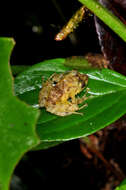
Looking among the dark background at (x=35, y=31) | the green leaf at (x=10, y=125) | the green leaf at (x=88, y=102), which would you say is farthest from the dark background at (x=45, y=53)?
the green leaf at (x=10, y=125)

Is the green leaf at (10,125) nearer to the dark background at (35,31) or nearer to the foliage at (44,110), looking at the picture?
the foliage at (44,110)

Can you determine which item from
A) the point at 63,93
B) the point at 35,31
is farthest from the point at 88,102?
the point at 35,31

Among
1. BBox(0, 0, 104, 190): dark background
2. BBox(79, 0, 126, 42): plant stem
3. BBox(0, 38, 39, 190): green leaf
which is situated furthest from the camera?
BBox(0, 0, 104, 190): dark background

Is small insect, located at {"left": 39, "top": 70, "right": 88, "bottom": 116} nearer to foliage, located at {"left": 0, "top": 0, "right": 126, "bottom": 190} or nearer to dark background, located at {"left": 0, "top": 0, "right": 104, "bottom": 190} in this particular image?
foliage, located at {"left": 0, "top": 0, "right": 126, "bottom": 190}

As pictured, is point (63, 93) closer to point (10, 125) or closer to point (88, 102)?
point (88, 102)

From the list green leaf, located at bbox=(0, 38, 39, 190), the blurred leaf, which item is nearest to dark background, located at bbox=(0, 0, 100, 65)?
the blurred leaf

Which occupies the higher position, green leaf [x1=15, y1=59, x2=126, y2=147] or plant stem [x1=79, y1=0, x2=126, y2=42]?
plant stem [x1=79, y1=0, x2=126, y2=42]

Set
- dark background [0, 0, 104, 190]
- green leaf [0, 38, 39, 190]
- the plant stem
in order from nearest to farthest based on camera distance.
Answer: green leaf [0, 38, 39, 190]
the plant stem
dark background [0, 0, 104, 190]
